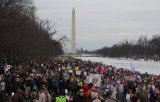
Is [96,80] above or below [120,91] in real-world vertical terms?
above

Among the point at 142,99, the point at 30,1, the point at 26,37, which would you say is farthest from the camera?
the point at 30,1

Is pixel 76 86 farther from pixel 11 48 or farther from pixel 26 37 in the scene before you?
pixel 26 37

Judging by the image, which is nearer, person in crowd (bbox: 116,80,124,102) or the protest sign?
the protest sign

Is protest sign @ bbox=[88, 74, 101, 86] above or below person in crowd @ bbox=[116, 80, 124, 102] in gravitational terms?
above

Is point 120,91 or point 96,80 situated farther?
point 120,91

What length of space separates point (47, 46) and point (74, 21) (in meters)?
51.1

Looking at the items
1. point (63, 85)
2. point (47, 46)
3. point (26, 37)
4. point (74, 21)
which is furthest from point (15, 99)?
point (74, 21)

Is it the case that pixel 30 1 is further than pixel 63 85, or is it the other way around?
pixel 30 1

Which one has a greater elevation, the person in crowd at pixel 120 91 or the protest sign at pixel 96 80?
the protest sign at pixel 96 80

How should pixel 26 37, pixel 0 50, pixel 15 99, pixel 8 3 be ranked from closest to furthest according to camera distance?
pixel 15 99 < pixel 0 50 < pixel 8 3 < pixel 26 37

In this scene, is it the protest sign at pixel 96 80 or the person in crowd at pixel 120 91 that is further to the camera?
the person in crowd at pixel 120 91

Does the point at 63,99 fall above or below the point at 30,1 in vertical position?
below

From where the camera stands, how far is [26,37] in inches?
2356

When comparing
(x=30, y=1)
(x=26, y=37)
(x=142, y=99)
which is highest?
(x=30, y=1)
